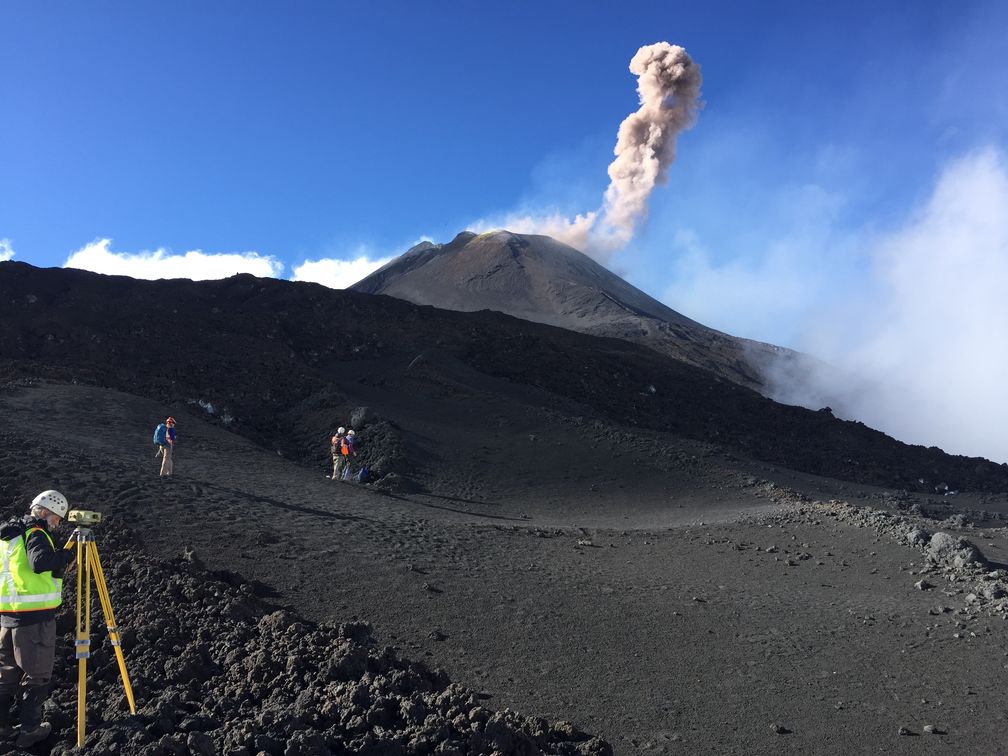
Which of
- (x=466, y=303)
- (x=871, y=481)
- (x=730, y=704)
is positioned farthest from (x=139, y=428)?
(x=466, y=303)

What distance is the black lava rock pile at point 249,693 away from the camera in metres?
4.58

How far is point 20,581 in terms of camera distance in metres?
4.70

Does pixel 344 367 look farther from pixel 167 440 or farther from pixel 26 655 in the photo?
pixel 26 655

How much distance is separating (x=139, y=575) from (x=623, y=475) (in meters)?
14.1

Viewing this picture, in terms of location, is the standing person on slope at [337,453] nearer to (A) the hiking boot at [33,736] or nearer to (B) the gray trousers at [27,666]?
(B) the gray trousers at [27,666]

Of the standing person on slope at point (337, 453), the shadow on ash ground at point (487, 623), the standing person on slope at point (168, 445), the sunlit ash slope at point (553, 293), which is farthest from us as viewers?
the sunlit ash slope at point (553, 293)

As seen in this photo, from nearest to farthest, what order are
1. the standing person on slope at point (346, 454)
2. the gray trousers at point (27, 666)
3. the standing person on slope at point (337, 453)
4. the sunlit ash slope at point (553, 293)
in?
the gray trousers at point (27, 666), the standing person on slope at point (346, 454), the standing person on slope at point (337, 453), the sunlit ash slope at point (553, 293)

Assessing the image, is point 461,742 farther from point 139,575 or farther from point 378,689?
point 139,575

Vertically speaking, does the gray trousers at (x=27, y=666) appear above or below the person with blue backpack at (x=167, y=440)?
below

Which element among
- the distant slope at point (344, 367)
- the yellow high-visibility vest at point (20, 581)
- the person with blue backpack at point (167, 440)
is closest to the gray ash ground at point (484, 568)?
the distant slope at point (344, 367)

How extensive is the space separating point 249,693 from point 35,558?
6.16 ft

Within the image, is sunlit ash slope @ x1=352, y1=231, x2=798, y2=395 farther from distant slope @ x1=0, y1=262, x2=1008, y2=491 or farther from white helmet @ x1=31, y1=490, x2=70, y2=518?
white helmet @ x1=31, y1=490, x2=70, y2=518

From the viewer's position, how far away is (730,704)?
22.2 ft

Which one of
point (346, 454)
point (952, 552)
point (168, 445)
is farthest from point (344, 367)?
point (952, 552)
